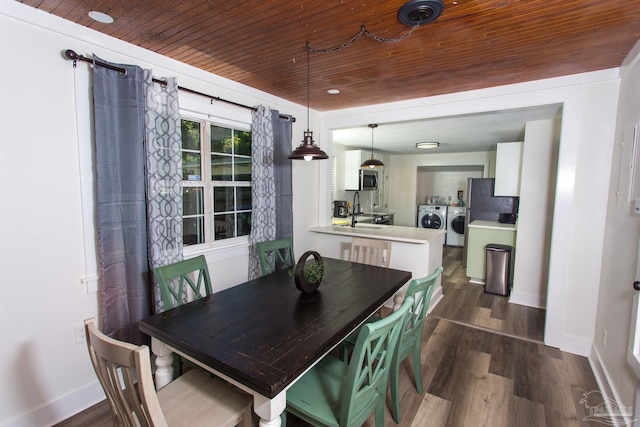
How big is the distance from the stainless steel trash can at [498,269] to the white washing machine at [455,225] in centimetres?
294

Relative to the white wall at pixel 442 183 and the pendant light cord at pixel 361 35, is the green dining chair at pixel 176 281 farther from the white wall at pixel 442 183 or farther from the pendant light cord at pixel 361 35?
the white wall at pixel 442 183

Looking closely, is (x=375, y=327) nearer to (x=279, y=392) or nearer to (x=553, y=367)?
(x=279, y=392)

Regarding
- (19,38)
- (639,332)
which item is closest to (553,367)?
(639,332)

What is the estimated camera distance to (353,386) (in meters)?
1.30

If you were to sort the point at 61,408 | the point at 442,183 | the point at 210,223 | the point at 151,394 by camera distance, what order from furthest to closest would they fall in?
the point at 442,183, the point at 210,223, the point at 61,408, the point at 151,394

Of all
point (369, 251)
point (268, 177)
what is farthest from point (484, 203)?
point (268, 177)

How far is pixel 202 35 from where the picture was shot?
6.47 feet

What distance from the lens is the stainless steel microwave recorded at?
622 centimetres

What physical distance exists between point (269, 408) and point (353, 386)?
36cm

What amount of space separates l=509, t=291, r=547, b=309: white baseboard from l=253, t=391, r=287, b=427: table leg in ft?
12.0

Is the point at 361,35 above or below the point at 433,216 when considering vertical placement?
above

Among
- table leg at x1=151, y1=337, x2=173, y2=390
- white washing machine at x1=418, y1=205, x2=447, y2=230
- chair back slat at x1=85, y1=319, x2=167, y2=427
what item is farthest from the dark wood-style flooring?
white washing machine at x1=418, y1=205, x2=447, y2=230

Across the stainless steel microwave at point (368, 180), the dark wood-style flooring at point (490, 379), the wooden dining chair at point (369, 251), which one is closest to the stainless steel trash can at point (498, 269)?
the dark wood-style flooring at point (490, 379)

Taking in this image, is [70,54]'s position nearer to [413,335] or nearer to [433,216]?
[413,335]
